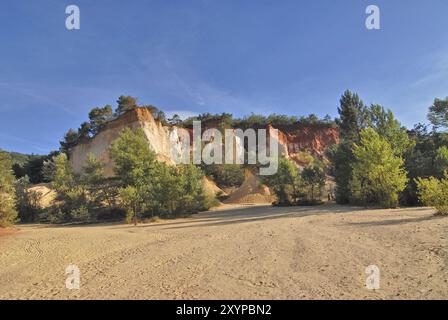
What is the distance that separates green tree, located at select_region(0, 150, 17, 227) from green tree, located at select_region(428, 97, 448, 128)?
117 feet

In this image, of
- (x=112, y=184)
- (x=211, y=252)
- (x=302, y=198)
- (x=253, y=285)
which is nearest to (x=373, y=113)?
(x=302, y=198)

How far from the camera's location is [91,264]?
8180 mm

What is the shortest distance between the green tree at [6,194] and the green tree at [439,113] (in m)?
35.6

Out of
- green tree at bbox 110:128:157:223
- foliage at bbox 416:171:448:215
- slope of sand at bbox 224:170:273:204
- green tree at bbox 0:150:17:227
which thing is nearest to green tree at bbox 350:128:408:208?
foliage at bbox 416:171:448:215

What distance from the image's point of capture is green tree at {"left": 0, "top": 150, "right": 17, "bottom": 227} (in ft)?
55.6

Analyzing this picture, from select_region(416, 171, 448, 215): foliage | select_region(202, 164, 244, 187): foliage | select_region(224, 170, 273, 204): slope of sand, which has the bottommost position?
select_region(224, 170, 273, 204): slope of sand

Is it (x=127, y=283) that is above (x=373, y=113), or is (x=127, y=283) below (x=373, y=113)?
below

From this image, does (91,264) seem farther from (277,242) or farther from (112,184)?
(112,184)

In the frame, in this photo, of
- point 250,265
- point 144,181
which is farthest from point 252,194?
point 250,265

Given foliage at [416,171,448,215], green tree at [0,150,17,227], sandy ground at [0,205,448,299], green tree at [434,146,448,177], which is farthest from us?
green tree at [434,146,448,177]

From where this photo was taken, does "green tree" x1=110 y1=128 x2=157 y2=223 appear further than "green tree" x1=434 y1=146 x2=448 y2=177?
No

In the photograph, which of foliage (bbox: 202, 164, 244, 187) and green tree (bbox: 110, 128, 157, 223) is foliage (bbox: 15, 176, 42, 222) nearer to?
green tree (bbox: 110, 128, 157, 223)
